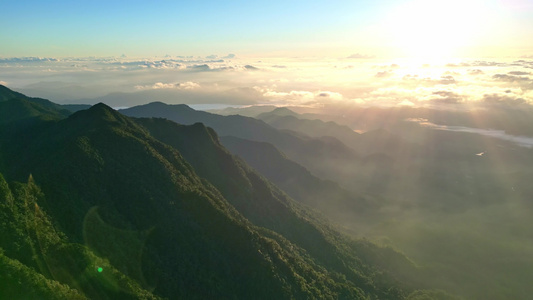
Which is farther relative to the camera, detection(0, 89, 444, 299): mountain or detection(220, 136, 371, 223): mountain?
detection(220, 136, 371, 223): mountain

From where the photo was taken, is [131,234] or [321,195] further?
[321,195]

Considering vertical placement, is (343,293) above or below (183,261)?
below

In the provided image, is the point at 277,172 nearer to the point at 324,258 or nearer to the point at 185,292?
the point at 324,258

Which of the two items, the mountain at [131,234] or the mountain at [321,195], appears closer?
the mountain at [131,234]

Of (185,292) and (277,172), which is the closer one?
(185,292)

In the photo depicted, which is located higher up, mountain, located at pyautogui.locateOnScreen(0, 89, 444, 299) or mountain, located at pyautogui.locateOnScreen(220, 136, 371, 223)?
mountain, located at pyautogui.locateOnScreen(0, 89, 444, 299)

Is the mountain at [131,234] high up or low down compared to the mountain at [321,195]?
up

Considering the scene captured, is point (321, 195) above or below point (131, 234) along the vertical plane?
below

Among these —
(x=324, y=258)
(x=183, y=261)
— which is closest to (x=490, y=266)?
(x=324, y=258)
